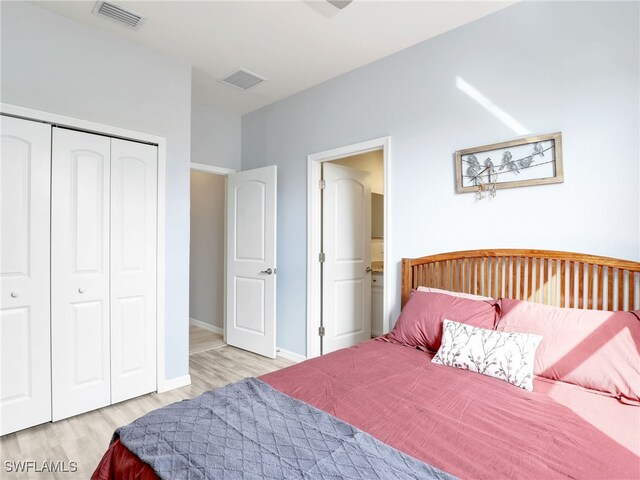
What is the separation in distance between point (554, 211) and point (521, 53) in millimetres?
1035

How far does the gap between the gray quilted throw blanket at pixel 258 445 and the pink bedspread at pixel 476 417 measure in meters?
0.10

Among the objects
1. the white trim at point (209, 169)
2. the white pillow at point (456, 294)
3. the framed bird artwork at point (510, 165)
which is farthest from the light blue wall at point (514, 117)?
the white trim at point (209, 169)

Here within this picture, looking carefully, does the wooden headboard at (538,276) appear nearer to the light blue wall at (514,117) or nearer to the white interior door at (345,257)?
the light blue wall at (514,117)

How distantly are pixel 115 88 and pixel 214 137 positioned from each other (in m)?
1.42

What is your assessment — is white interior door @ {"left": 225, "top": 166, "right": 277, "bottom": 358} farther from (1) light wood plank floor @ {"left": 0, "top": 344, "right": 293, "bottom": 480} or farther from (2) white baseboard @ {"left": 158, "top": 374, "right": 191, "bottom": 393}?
(2) white baseboard @ {"left": 158, "top": 374, "right": 191, "bottom": 393}

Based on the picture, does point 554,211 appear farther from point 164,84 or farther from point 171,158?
point 164,84

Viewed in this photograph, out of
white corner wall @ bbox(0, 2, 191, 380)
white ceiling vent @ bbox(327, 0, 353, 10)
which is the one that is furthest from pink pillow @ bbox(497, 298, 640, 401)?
white corner wall @ bbox(0, 2, 191, 380)

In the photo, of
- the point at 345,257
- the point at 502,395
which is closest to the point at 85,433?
the point at 502,395

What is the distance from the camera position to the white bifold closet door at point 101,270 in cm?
239

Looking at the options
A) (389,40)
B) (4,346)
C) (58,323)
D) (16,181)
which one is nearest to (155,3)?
(16,181)

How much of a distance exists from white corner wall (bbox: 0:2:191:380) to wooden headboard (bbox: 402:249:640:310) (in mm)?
1978

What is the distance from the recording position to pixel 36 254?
2289 millimetres

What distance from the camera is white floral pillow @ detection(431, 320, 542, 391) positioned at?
65.7 inches

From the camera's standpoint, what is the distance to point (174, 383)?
297 cm
